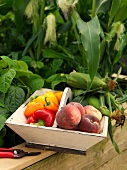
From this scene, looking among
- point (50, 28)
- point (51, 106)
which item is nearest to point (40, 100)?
point (51, 106)

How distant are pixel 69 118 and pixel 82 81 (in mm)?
352

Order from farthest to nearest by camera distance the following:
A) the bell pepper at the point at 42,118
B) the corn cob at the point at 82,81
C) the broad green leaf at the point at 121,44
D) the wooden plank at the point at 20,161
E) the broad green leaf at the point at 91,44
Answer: the broad green leaf at the point at 121,44, the corn cob at the point at 82,81, the broad green leaf at the point at 91,44, the bell pepper at the point at 42,118, the wooden plank at the point at 20,161

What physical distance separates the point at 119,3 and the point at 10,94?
1.76 ft

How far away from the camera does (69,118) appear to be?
1115mm

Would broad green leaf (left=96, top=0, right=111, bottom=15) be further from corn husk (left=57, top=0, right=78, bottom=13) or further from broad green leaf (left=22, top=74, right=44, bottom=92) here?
broad green leaf (left=22, top=74, right=44, bottom=92)

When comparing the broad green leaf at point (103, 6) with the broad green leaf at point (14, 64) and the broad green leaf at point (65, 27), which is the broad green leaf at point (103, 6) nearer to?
the broad green leaf at point (65, 27)

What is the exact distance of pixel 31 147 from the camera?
1206 millimetres

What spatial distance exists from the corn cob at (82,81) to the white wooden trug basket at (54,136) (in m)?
0.22

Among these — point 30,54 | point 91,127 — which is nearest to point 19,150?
point 91,127

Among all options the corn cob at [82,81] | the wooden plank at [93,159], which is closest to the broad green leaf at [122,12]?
the corn cob at [82,81]

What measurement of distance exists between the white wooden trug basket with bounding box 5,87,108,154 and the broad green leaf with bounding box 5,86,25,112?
8 cm

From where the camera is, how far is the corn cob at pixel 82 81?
143 centimetres

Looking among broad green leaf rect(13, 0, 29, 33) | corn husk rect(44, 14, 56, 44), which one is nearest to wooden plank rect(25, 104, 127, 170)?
corn husk rect(44, 14, 56, 44)

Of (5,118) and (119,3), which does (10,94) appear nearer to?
(5,118)
